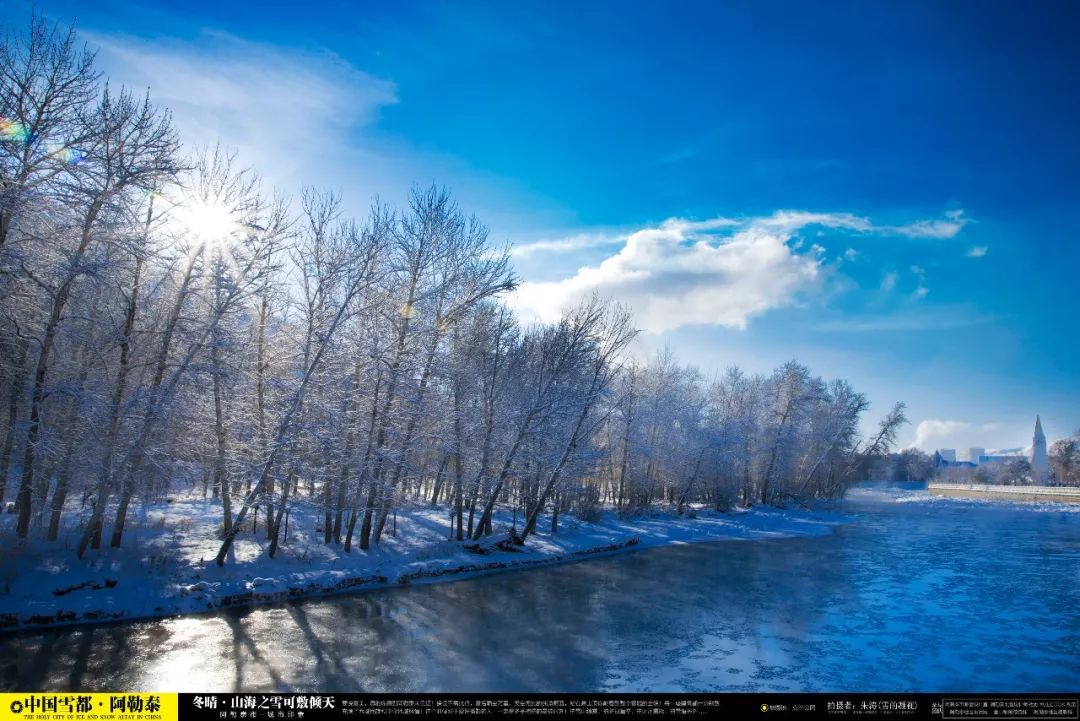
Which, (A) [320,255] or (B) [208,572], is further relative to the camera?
(A) [320,255]

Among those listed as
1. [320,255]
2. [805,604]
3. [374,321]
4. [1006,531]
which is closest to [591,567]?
[805,604]

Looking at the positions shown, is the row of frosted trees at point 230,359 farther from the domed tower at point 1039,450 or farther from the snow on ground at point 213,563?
the domed tower at point 1039,450

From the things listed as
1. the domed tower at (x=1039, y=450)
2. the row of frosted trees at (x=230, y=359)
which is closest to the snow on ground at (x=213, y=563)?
the row of frosted trees at (x=230, y=359)

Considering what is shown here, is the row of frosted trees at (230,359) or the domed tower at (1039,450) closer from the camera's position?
the row of frosted trees at (230,359)

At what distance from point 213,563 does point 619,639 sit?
40.7 feet

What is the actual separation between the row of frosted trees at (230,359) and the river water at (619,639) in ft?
15.5

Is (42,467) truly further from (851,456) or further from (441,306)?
(851,456)

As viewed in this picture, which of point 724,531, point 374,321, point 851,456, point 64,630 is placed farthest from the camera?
point 851,456

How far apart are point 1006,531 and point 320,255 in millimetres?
51221

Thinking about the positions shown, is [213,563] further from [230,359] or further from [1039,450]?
[1039,450]

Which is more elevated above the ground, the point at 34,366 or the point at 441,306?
the point at 441,306

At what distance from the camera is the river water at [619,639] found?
11289mm

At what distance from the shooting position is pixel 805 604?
60.9ft

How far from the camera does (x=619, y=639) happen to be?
47.6 feet
